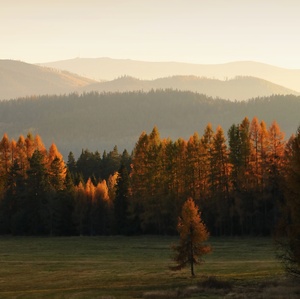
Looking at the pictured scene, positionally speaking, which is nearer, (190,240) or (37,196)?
(190,240)

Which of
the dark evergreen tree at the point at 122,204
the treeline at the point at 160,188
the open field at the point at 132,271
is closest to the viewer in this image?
the open field at the point at 132,271

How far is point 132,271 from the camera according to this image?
6450 centimetres

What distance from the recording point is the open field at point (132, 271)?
51.3 meters

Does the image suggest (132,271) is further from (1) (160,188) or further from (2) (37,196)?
(2) (37,196)

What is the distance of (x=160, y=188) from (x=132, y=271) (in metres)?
42.7

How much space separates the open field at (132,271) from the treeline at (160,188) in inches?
305

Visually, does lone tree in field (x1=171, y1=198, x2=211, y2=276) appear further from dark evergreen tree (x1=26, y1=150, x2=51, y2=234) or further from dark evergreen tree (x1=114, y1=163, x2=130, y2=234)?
dark evergreen tree (x1=26, y1=150, x2=51, y2=234)

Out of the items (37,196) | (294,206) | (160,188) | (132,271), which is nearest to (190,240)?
(132,271)

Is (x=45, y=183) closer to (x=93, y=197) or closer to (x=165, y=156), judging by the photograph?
(x=93, y=197)

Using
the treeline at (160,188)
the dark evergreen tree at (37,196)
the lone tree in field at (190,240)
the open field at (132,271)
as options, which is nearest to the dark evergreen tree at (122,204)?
the treeline at (160,188)

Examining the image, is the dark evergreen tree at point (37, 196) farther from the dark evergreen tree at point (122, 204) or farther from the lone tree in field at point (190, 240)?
the lone tree in field at point (190, 240)

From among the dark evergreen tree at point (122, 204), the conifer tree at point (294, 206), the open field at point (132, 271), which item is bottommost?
the open field at point (132, 271)

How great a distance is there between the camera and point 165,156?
10956 centimetres

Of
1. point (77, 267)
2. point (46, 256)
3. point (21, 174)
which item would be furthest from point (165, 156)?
point (77, 267)
